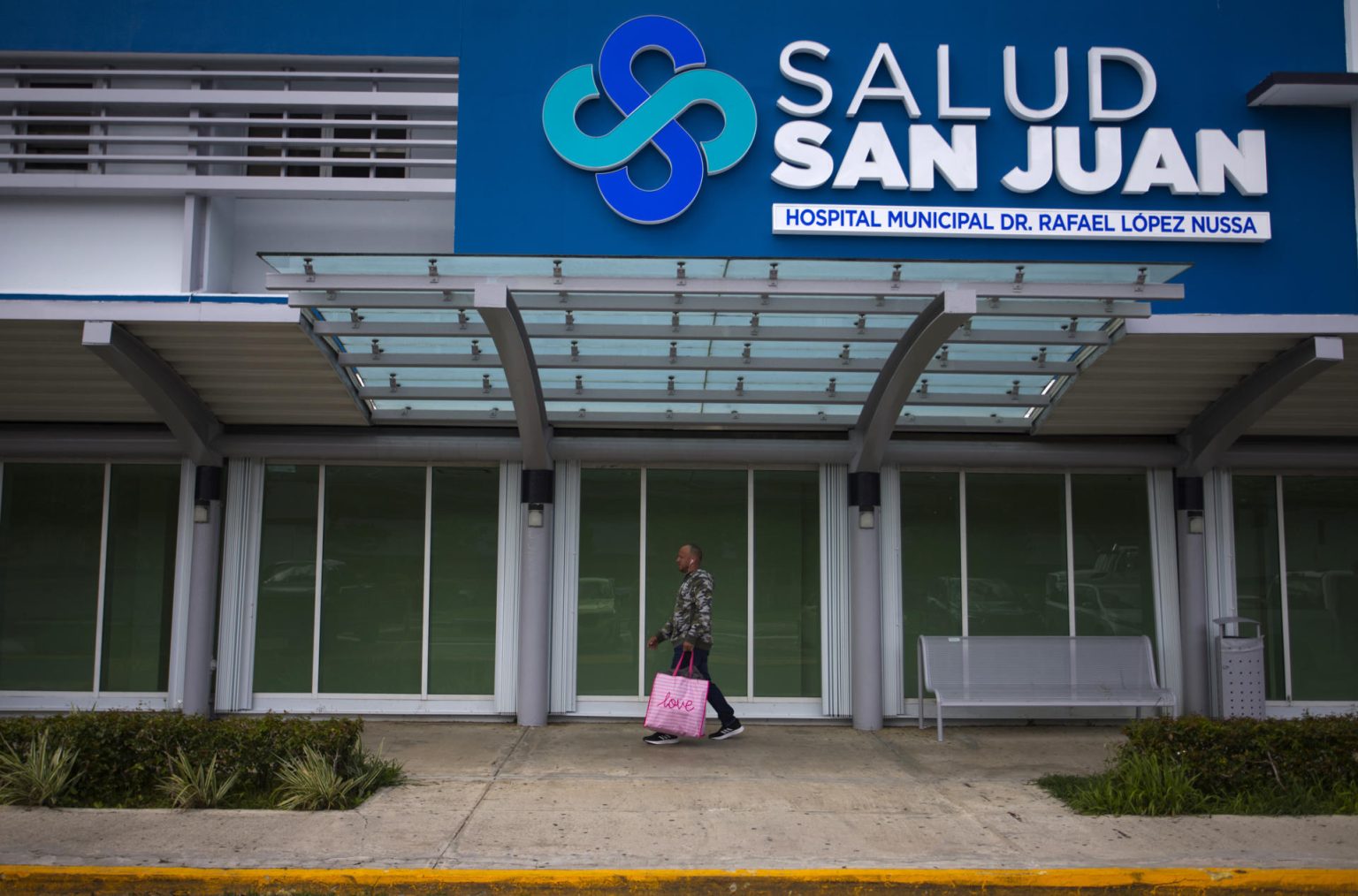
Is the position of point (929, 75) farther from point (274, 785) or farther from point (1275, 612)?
point (274, 785)

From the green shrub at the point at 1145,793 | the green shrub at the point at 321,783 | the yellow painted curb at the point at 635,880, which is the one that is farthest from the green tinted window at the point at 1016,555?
the green shrub at the point at 321,783

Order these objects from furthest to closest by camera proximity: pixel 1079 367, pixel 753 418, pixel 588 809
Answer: pixel 753 418 < pixel 1079 367 < pixel 588 809

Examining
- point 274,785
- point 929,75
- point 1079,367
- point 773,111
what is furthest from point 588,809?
point 929,75

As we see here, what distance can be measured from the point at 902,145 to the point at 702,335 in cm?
340

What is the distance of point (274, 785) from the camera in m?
7.41

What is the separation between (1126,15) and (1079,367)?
427cm

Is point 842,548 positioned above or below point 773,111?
below

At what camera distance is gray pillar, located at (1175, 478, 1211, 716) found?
10.6 meters

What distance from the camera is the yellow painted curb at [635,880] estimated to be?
19.2ft

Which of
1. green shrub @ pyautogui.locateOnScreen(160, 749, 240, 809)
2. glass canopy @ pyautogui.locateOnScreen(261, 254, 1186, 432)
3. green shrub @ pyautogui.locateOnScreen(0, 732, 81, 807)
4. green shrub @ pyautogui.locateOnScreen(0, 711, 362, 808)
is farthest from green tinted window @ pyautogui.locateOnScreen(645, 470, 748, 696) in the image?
green shrub @ pyautogui.locateOnScreen(0, 732, 81, 807)

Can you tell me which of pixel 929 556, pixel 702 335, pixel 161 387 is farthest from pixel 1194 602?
pixel 161 387

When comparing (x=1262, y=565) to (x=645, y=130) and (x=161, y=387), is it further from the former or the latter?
(x=161, y=387)

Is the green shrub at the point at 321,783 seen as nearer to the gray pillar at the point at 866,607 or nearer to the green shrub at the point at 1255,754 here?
the gray pillar at the point at 866,607

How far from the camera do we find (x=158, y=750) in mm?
7359
